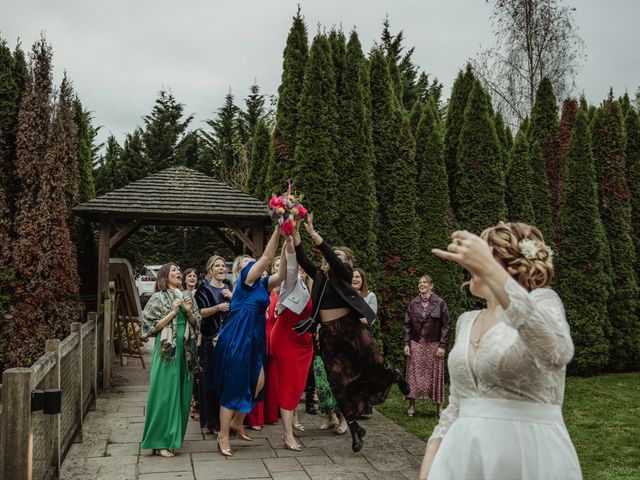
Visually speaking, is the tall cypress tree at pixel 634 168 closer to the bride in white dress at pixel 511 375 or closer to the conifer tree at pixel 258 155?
the conifer tree at pixel 258 155

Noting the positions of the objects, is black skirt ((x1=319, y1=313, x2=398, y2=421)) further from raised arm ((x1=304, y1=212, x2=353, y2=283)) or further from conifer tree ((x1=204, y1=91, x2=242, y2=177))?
conifer tree ((x1=204, y1=91, x2=242, y2=177))

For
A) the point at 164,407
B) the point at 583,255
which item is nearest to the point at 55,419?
the point at 164,407

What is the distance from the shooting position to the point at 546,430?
88.4 inches

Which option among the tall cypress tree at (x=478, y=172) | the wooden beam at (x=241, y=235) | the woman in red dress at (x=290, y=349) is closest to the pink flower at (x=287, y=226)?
the woman in red dress at (x=290, y=349)

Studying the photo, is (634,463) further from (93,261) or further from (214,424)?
(93,261)

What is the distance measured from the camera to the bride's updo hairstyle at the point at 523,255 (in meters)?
2.32

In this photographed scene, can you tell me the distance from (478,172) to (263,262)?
753 centimetres

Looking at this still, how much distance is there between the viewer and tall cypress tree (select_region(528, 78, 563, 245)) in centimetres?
1366

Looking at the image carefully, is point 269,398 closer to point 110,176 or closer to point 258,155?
point 258,155

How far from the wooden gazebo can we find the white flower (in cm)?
935

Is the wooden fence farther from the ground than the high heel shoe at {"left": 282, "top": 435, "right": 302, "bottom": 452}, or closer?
farther from the ground

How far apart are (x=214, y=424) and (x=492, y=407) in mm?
5637

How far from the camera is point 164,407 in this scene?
6.37 metres

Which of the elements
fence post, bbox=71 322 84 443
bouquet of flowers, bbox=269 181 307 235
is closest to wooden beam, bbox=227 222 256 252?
fence post, bbox=71 322 84 443
